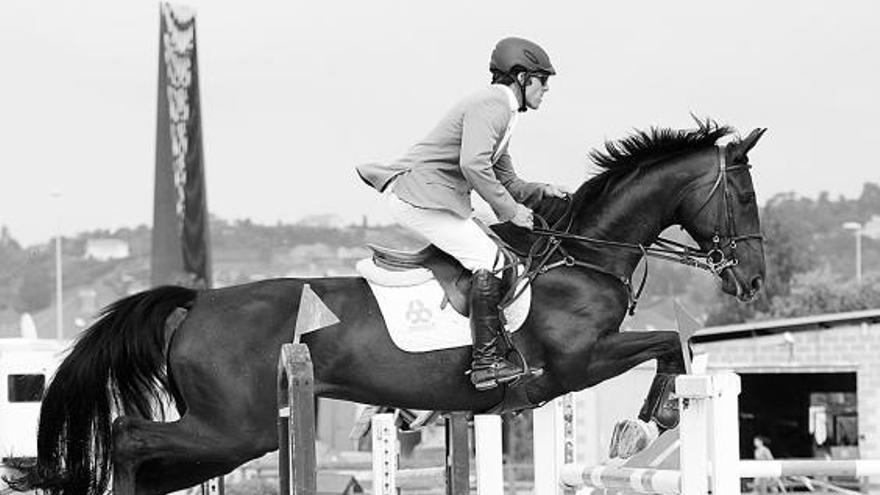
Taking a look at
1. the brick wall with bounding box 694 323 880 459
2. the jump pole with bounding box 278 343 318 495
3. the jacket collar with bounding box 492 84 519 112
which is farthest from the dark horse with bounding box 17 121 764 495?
the brick wall with bounding box 694 323 880 459

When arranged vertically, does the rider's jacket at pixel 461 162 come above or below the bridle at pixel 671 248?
above

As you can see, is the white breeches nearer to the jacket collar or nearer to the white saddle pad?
the white saddle pad

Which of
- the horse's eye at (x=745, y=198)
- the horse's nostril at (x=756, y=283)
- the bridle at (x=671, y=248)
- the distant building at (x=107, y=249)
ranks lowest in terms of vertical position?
the horse's nostril at (x=756, y=283)

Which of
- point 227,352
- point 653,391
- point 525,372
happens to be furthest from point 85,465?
point 653,391

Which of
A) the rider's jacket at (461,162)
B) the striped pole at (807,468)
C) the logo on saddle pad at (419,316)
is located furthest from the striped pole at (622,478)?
the rider's jacket at (461,162)

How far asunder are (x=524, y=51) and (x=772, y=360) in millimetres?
17228

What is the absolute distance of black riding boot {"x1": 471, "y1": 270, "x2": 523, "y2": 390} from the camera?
6.34m

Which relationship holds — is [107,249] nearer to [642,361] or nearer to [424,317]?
[424,317]

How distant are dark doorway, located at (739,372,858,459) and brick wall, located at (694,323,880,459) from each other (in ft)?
4.48

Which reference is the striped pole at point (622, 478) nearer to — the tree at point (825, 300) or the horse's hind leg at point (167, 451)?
the horse's hind leg at point (167, 451)

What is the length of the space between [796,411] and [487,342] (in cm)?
2190

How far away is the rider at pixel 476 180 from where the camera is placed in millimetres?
6371

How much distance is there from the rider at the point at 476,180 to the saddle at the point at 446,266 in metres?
0.07

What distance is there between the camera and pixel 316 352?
6.39 m
